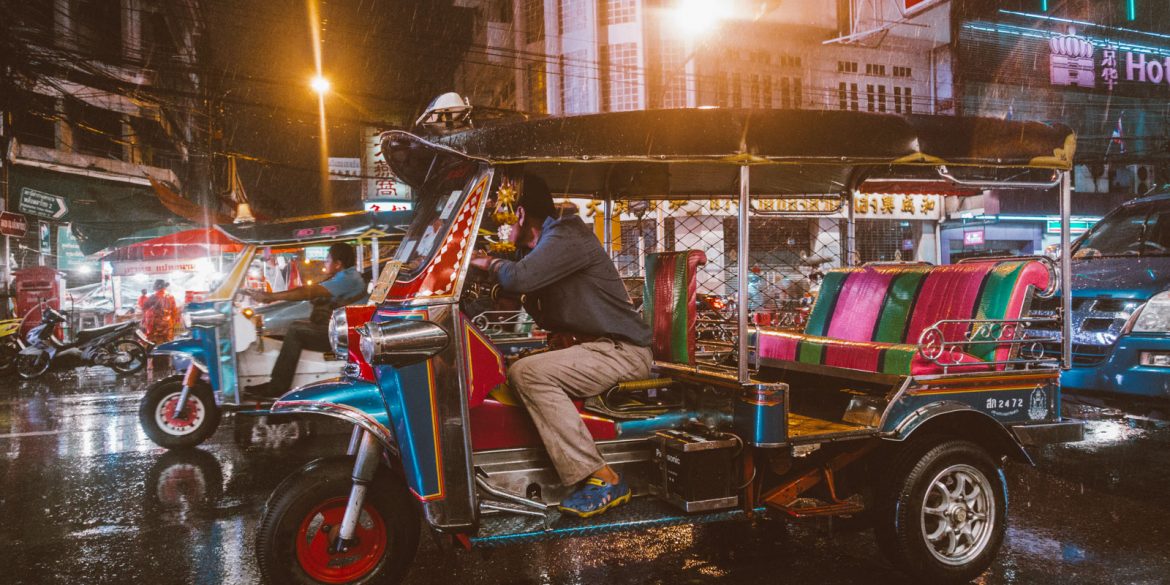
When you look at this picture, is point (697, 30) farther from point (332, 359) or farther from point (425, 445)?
point (425, 445)

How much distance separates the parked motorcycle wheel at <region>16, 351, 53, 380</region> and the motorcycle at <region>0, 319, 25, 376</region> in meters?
0.11

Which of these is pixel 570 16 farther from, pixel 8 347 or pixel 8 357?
pixel 8 357

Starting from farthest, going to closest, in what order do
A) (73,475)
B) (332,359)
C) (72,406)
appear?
(72,406), (332,359), (73,475)

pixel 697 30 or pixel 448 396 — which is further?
pixel 697 30

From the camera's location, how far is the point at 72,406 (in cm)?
976

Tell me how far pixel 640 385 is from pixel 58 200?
20.3 metres

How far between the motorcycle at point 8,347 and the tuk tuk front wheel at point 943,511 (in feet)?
49.7

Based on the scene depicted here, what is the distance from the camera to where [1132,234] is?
717 centimetres

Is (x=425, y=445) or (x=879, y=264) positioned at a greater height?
(x=879, y=264)

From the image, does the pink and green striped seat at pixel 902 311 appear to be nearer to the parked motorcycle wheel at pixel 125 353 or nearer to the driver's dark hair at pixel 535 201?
the driver's dark hair at pixel 535 201

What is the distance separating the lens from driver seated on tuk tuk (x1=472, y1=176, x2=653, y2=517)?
11.0 feet

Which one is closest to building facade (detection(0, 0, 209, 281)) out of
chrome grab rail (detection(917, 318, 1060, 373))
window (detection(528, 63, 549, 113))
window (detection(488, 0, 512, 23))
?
window (detection(528, 63, 549, 113))

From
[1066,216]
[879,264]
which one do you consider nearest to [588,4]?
[879,264]

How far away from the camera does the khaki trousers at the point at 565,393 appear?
132 inches
